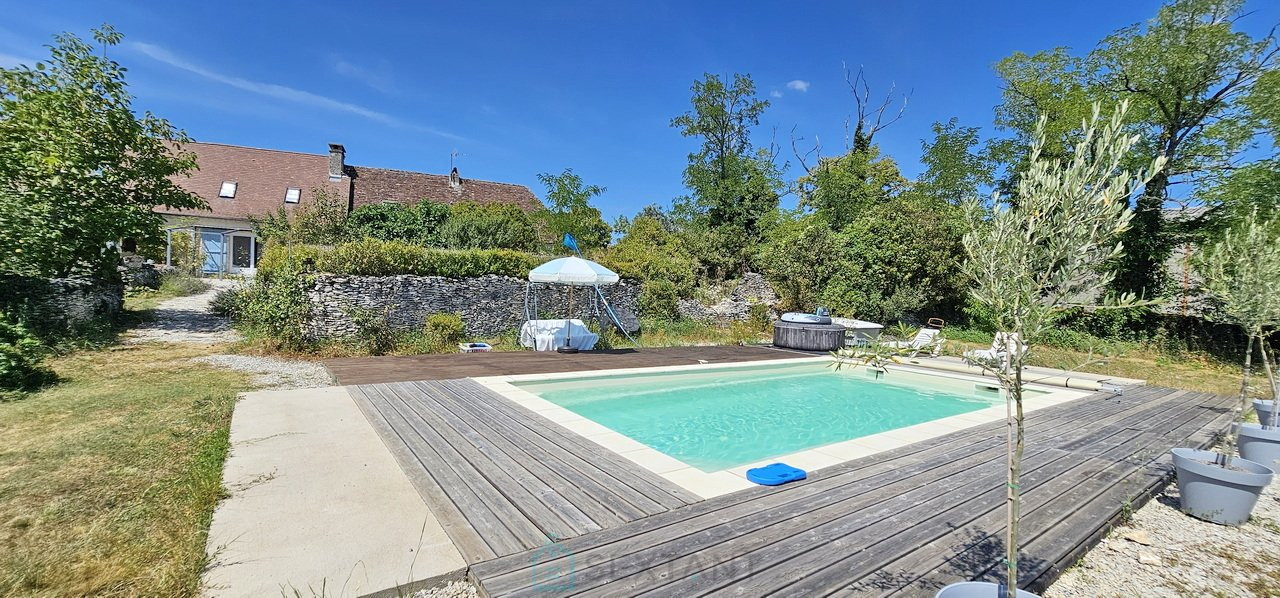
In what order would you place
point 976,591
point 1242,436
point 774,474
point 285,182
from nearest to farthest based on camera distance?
1. point 976,591
2. point 774,474
3. point 1242,436
4. point 285,182

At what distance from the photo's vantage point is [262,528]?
281 cm

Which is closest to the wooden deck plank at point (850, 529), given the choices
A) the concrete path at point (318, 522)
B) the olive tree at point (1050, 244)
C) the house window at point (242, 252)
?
the concrete path at point (318, 522)

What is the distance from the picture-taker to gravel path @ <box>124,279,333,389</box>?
6.86m

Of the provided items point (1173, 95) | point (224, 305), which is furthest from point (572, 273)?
point (1173, 95)

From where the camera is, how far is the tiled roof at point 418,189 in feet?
79.5

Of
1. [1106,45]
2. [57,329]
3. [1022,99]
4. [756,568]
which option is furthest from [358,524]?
[1022,99]

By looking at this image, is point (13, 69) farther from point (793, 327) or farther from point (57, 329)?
point (793, 327)

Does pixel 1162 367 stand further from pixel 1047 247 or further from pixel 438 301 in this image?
pixel 438 301

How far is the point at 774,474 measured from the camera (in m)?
3.69

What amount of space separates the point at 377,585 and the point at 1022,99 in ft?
71.9

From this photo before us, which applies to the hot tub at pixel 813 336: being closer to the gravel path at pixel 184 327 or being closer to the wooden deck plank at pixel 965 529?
the wooden deck plank at pixel 965 529

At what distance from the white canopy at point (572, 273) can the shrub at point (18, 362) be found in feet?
21.8

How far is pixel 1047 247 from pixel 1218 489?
10.4 feet

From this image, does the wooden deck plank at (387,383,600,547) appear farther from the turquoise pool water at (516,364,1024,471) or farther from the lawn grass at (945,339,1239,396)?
the lawn grass at (945,339,1239,396)
